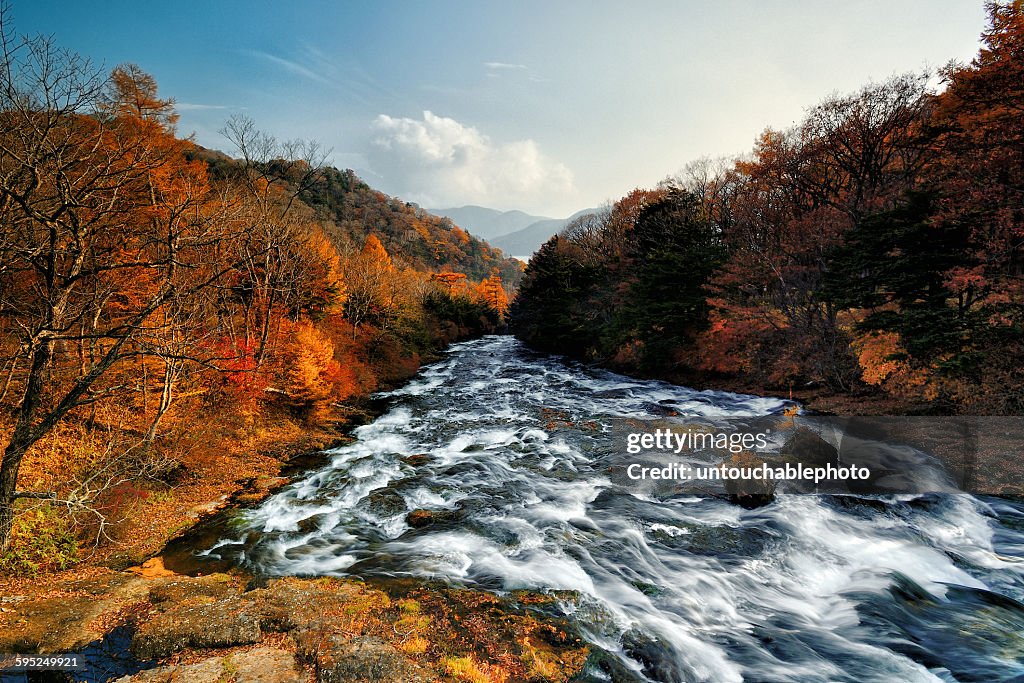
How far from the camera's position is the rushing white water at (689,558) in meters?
6.35

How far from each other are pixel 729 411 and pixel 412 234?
3639 inches

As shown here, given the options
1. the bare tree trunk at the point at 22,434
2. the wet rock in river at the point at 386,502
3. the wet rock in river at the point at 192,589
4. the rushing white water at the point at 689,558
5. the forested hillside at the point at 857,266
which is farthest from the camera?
the forested hillside at the point at 857,266

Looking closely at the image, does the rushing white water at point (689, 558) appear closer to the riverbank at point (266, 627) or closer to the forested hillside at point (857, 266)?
the riverbank at point (266, 627)

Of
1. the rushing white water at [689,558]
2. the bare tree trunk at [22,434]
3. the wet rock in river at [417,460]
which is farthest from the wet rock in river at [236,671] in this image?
the wet rock in river at [417,460]

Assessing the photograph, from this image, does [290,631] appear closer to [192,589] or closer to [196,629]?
[196,629]

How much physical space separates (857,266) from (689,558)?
16.9m

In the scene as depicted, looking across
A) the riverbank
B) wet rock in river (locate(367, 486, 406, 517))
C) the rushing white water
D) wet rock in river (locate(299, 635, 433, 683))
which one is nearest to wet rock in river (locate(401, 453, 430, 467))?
the rushing white water

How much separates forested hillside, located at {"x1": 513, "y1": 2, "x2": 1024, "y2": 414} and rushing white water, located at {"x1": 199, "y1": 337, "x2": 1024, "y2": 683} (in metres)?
6.49

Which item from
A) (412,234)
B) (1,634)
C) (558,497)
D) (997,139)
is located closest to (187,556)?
(1,634)

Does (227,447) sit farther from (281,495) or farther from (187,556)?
(187,556)

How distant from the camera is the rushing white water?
6.35 meters

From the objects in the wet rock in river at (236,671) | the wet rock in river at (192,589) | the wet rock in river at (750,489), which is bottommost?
the wet rock in river at (192,589)

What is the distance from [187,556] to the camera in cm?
846

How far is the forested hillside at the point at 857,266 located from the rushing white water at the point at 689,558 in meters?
6.49
